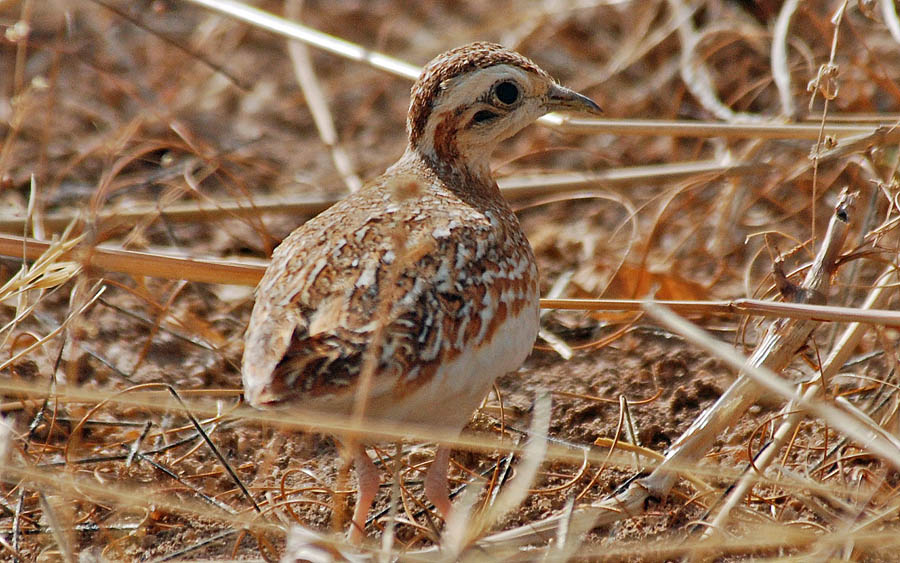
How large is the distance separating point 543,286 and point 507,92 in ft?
4.43

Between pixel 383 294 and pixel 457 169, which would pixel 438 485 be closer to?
pixel 383 294

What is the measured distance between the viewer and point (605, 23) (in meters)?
6.55

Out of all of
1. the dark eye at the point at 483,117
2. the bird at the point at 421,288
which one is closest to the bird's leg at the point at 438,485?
the bird at the point at 421,288

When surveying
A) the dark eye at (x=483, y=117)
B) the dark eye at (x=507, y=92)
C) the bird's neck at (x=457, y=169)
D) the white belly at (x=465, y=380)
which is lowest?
the white belly at (x=465, y=380)

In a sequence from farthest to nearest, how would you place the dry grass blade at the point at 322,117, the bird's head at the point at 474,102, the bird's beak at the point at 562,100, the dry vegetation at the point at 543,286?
the dry grass blade at the point at 322,117 → the bird's beak at the point at 562,100 → the bird's head at the point at 474,102 → the dry vegetation at the point at 543,286

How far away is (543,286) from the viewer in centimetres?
470

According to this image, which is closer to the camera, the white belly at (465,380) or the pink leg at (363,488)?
the white belly at (465,380)

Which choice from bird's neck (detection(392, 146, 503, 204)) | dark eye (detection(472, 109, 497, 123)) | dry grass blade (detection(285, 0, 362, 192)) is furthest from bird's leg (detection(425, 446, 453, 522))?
dry grass blade (detection(285, 0, 362, 192))

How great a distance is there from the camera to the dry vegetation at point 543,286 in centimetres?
308

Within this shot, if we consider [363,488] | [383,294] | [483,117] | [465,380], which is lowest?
[363,488]

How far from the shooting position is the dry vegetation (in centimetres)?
308

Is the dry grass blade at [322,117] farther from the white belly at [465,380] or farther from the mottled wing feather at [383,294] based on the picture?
the white belly at [465,380]

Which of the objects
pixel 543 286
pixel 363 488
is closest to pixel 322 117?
pixel 543 286

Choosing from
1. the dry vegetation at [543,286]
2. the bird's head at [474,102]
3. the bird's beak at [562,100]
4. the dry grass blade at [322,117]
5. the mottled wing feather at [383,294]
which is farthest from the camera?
the dry grass blade at [322,117]
